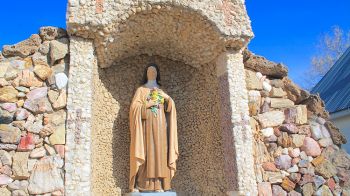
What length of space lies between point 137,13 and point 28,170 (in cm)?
215

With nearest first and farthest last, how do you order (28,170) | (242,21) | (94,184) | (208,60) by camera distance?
(28,170)
(94,184)
(242,21)
(208,60)

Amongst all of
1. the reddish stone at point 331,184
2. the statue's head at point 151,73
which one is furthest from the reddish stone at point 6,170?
the reddish stone at point 331,184

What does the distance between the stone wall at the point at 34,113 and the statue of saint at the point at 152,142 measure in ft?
3.38

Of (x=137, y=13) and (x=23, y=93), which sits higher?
(x=137, y=13)

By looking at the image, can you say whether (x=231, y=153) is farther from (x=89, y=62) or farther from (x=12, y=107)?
(x=12, y=107)

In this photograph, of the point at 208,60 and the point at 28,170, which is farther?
the point at 208,60

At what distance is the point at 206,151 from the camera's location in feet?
16.9

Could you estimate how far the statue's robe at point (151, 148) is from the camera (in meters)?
4.72

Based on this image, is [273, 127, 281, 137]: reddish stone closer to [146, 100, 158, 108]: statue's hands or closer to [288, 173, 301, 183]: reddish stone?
[288, 173, 301, 183]: reddish stone

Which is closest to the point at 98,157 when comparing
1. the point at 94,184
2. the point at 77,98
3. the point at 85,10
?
the point at 94,184

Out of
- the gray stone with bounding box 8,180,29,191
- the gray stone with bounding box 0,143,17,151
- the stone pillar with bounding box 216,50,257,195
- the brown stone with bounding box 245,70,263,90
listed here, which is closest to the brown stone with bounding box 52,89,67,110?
the gray stone with bounding box 0,143,17,151

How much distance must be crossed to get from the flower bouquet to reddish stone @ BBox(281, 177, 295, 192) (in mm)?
1822

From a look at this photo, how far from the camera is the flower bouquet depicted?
493 centimetres

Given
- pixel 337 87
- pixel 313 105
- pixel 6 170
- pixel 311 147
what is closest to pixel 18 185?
pixel 6 170
